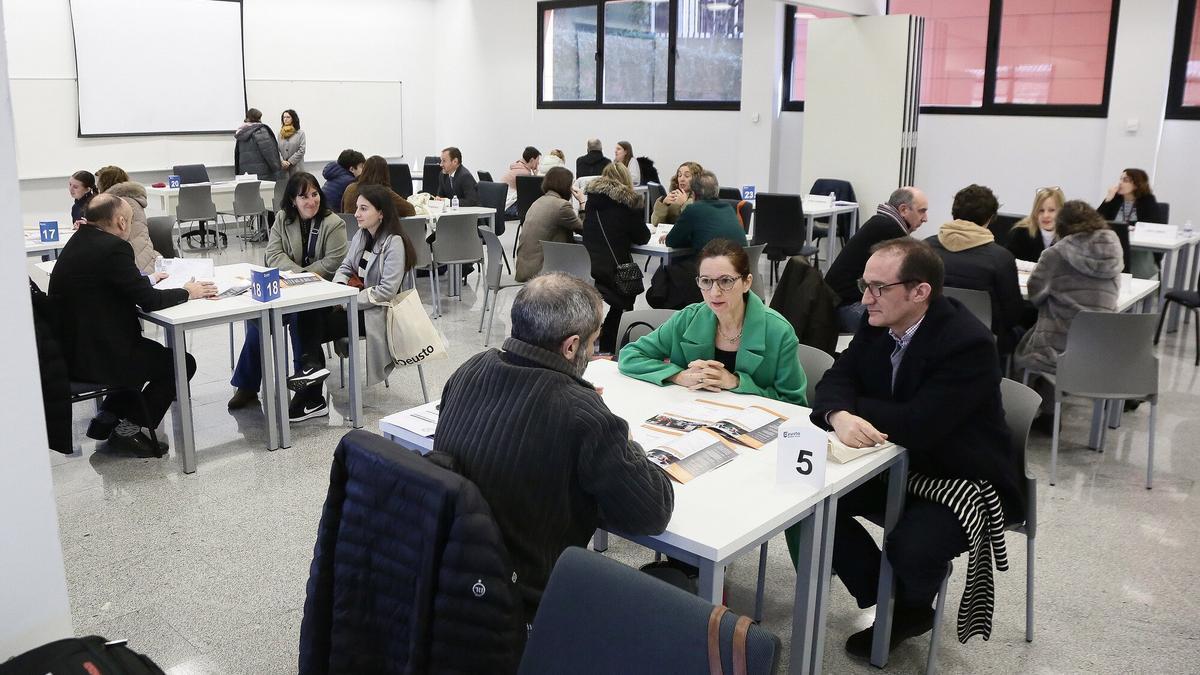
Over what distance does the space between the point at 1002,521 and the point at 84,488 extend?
3530 millimetres

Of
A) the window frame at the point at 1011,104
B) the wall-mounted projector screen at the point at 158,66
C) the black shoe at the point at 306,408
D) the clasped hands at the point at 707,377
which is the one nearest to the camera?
the clasped hands at the point at 707,377

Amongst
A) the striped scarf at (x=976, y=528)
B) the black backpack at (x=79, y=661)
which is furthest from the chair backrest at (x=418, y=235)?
the black backpack at (x=79, y=661)

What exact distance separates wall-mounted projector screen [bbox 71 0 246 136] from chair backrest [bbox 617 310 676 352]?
355 inches

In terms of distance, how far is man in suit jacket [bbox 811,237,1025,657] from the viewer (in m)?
2.54

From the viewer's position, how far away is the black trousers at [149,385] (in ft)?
13.3

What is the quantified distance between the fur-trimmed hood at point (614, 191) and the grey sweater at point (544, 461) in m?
3.80

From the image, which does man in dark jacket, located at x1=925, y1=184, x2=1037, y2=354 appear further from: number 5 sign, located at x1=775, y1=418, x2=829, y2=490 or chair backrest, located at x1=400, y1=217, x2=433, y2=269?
chair backrest, located at x1=400, y1=217, x2=433, y2=269

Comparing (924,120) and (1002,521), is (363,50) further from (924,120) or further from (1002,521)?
(1002,521)

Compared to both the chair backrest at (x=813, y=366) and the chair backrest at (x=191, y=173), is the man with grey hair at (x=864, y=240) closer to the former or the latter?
the chair backrest at (x=813, y=366)

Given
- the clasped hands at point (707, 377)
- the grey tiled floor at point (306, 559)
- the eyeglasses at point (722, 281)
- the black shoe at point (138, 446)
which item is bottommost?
the grey tiled floor at point (306, 559)

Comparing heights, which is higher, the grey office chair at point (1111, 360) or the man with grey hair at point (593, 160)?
the man with grey hair at point (593, 160)

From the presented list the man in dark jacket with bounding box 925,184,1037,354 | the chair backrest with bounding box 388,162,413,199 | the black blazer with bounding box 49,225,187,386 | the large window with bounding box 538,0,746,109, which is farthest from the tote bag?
the large window with bounding box 538,0,746,109

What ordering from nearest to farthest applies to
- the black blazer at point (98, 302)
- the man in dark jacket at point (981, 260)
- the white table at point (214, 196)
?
1. the black blazer at point (98, 302)
2. the man in dark jacket at point (981, 260)
3. the white table at point (214, 196)

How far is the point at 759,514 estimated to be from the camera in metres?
2.14
